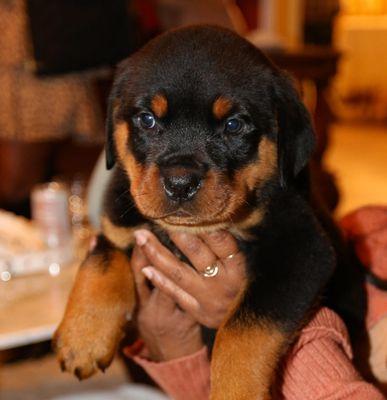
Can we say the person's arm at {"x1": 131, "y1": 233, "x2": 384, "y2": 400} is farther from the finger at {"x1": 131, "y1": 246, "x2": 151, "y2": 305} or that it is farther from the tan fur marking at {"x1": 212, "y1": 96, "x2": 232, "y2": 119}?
the tan fur marking at {"x1": 212, "y1": 96, "x2": 232, "y2": 119}

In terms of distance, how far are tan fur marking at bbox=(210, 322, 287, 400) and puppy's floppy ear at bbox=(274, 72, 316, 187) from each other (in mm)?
341

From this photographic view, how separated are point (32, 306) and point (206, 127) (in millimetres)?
1155

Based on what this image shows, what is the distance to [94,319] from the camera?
1536 millimetres

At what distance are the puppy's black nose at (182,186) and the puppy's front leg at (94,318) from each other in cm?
32

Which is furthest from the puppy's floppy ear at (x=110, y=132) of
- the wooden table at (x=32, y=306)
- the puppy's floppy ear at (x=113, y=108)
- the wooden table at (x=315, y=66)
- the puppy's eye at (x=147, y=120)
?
the wooden table at (x=315, y=66)

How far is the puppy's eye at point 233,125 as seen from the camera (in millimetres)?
1499

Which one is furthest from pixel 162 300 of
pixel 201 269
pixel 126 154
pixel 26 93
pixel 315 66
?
pixel 26 93

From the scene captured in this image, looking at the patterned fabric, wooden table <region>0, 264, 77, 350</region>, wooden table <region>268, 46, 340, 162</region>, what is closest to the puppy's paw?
wooden table <region>0, 264, 77, 350</region>

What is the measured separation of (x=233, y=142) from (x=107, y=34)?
284 centimetres

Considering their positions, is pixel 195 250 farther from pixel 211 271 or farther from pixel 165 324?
pixel 165 324

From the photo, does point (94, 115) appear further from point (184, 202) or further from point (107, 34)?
point (184, 202)

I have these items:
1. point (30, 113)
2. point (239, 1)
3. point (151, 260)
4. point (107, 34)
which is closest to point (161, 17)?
point (107, 34)

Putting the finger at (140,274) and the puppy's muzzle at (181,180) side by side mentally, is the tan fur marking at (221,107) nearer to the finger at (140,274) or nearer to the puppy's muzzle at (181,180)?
the puppy's muzzle at (181,180)

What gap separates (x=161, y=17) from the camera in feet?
17.4
